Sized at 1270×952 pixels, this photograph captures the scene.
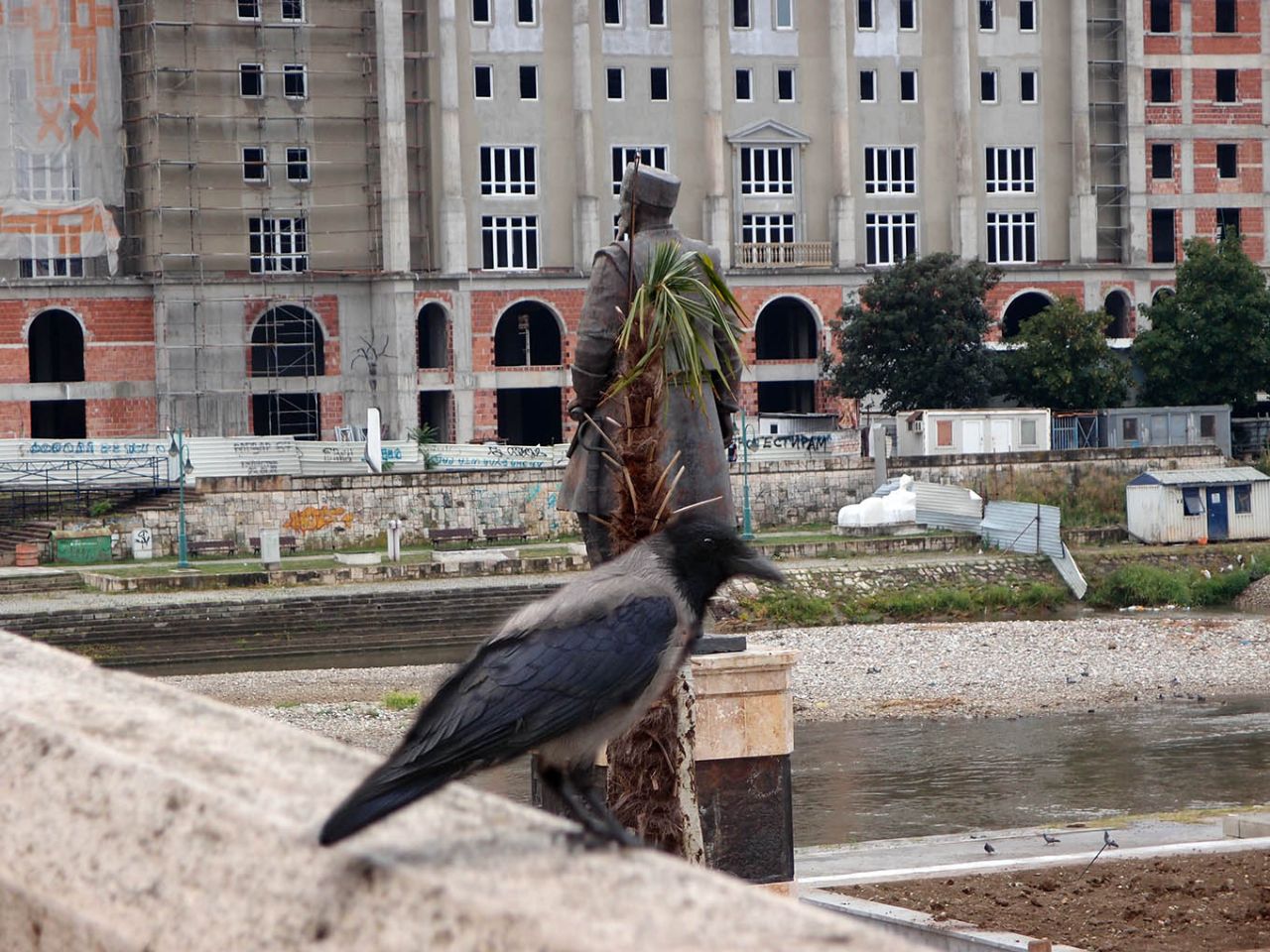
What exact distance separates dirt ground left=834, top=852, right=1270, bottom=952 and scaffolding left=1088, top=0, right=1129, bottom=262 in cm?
5450

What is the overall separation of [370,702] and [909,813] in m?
11.4

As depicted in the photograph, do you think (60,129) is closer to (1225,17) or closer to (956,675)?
(956,675)

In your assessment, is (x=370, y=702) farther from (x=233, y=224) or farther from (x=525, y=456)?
(x=233, y=224)

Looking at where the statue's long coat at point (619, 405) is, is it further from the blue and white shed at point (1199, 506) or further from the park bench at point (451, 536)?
the blue and white shed at point (1199, 506)

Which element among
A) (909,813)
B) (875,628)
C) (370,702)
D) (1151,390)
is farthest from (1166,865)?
(1151,390)

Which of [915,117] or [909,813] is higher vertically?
[915,117]

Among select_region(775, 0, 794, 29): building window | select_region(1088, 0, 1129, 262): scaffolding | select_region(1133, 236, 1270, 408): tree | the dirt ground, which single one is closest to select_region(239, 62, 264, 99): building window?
select_region(775, 0, 794, 29): building window

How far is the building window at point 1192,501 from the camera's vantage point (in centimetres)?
4497

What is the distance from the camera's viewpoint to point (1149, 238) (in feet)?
213

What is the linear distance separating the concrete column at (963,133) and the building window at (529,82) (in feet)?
45.4

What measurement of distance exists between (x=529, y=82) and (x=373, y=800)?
5812 cm

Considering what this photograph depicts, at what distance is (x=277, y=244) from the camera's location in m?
57.3

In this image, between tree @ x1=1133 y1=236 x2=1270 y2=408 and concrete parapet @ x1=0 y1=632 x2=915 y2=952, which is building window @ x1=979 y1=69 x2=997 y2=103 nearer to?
tree @ x1=1133 y1=236 x2=1270 y2=408

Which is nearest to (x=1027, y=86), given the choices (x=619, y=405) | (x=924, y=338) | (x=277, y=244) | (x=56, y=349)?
(x=924, y=338)
